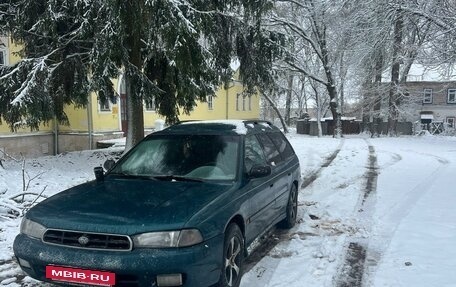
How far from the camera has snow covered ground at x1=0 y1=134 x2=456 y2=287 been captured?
15.0 ft

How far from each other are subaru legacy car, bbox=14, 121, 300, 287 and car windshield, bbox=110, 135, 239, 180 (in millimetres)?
11

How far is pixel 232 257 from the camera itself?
13.3 feet

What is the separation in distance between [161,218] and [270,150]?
258cm

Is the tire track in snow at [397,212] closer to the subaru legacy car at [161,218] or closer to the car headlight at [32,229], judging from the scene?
the subaru legacy car at [161,218]

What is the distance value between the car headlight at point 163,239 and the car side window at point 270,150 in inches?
89.4

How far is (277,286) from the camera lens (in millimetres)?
4281

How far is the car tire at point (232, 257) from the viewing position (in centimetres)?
382

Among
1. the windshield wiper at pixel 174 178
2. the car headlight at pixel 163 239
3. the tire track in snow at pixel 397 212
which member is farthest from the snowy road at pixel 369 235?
the car headlight at pixel 163 239

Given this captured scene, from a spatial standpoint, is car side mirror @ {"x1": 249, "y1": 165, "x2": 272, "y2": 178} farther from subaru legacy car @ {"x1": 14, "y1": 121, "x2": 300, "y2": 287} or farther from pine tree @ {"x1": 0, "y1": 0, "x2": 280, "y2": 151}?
pine tree @ {"x1": 0, "y1": 0, "x2": 280, "y2": 151}

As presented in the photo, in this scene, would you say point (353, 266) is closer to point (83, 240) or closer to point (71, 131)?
point (83, 240)

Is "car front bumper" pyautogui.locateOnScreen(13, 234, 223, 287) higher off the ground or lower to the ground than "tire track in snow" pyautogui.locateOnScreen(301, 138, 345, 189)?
higher

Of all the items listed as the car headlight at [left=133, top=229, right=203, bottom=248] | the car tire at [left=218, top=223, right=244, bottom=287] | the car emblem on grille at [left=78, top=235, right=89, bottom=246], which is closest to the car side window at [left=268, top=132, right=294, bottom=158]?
the car tire at [left=218, top=223, right=244, bottom=287]

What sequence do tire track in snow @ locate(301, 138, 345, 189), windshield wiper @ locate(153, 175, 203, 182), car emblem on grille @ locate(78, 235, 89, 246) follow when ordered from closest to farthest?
car emblem on grille @ locate(78, 235, 89, 246) < windshield wiper @ locate(153, 175, 203, 182) < tire track in snow @ locate(301, 138, 345, 189)

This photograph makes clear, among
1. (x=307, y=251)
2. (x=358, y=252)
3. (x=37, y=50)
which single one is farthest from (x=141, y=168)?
(x=37, y=50)
